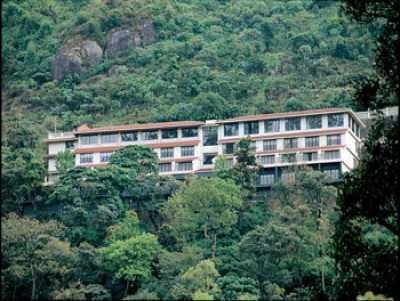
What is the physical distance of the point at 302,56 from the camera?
122 meters

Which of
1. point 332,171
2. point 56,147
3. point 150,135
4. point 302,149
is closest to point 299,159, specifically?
point 302,149

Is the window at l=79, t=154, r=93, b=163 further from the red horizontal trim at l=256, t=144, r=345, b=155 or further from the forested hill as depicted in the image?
the red horizontal trim at l=256, t=144, r=345, b=155

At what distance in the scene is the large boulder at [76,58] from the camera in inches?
5138

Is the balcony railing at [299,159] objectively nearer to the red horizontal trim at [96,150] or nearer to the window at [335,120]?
the window at [335,120]

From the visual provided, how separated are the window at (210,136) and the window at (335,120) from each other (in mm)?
9709

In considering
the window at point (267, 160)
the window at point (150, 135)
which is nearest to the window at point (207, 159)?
the window at point (150, 135)

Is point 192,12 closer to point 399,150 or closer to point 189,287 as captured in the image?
point 189,287

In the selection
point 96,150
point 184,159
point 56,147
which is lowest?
point 184,159

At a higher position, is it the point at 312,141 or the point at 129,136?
the point at 129,136

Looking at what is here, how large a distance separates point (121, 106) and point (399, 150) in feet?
321

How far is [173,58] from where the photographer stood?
126 m

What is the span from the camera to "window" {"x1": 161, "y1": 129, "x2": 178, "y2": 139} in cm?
9406

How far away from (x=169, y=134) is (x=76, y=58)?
4073 cm

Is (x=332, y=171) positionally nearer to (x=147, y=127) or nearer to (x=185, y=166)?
(x=185, y=166)
